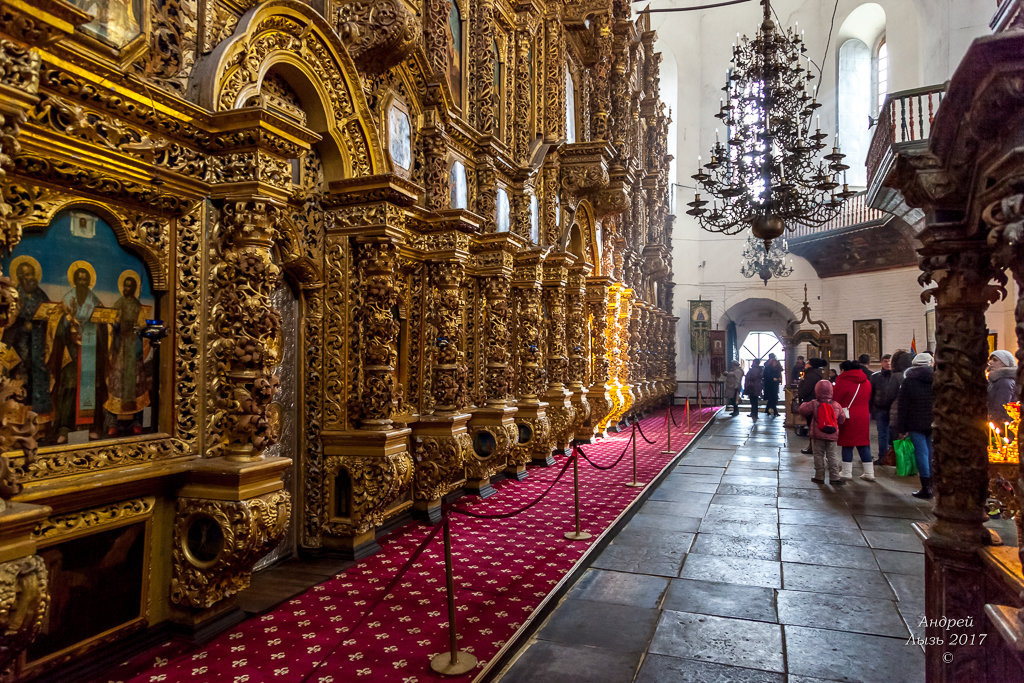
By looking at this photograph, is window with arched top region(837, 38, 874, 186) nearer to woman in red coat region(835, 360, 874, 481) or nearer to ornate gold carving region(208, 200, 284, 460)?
woman in red coat region(835, 360, 874, 481)

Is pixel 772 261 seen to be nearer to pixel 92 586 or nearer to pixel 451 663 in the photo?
pixel 451 663

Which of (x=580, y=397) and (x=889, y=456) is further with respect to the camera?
(x=580, y=397)

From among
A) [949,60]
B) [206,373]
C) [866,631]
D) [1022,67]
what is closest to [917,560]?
[866,631]

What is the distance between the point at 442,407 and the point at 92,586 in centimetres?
394

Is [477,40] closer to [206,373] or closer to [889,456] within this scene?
[206,373]

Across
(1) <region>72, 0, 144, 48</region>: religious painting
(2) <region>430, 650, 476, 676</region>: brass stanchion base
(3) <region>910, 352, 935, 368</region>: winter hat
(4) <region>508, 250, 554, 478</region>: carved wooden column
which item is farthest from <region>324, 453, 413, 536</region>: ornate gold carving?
(3) <region>910, 352, 935, 368</region>: winter hat

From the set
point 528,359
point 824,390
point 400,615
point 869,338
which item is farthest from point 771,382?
point 400,615

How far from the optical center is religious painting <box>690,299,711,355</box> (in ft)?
87.8

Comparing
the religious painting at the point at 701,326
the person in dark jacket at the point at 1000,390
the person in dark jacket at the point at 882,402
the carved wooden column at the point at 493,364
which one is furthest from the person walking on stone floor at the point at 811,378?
the religious painting at the point at 701,326

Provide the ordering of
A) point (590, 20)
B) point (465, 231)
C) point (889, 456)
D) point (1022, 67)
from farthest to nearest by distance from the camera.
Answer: point (590, 20) < point (889, 456) < point (465, 231) < point (1022, 67)

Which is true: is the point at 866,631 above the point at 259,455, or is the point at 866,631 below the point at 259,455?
below

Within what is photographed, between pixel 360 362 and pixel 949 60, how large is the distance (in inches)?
615

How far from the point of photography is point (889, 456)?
10.5m

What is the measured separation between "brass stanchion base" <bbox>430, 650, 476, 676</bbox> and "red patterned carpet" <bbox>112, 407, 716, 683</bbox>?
0.12 feet
